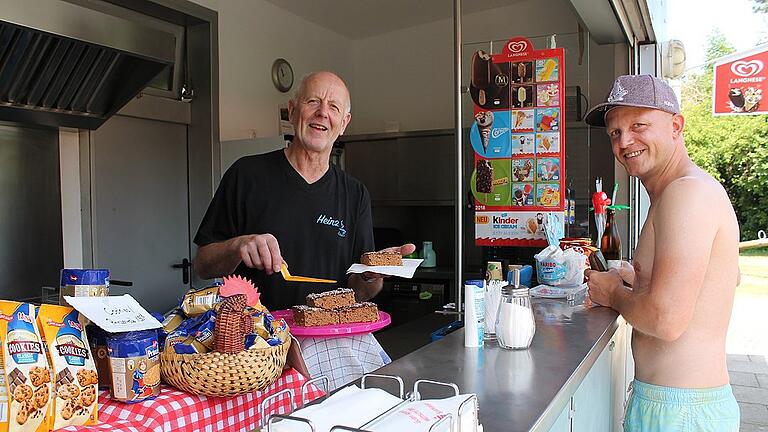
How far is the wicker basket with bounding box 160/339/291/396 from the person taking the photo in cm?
109

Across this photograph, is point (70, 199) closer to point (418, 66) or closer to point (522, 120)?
point (522, 120)

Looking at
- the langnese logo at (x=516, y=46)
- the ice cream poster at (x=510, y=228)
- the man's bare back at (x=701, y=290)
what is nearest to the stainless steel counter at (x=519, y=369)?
the man's bare back at (x=701, y=290)

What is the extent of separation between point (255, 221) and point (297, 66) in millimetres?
3130

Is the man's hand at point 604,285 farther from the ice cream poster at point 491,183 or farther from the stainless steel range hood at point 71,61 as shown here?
the stainless steel range hood at point 71,61

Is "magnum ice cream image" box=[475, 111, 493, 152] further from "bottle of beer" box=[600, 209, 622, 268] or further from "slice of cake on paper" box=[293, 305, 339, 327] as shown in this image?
"slice of cake on paper" box=[293, 305, 339, 327]

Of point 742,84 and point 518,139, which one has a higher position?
point 742,84

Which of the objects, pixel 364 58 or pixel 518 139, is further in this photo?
pixel 364 58

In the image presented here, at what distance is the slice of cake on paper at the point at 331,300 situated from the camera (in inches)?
67.8

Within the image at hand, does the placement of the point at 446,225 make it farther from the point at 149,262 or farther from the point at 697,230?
the point at 697,230

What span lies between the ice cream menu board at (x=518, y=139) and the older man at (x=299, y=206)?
36.2 inches

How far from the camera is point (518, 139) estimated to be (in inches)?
111

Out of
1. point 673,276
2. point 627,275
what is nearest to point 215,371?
point 673,276

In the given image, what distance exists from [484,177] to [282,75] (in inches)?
96.4

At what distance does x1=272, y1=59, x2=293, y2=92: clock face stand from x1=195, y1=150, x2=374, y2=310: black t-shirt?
264cm
